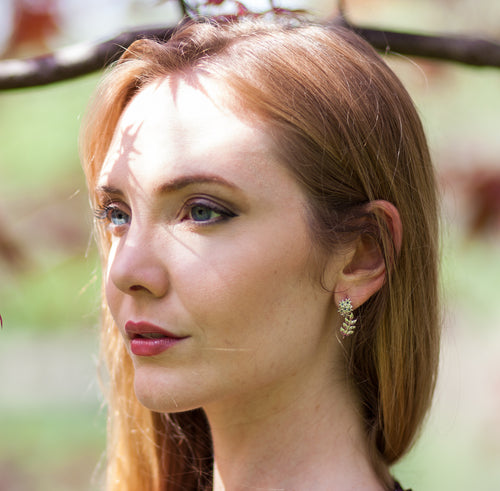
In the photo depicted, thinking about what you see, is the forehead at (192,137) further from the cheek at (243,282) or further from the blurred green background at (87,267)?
the blurred green background at (87,267)

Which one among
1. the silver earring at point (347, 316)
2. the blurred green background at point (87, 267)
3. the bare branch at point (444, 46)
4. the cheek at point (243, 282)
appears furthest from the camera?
the blurred green background at point (87, 267)

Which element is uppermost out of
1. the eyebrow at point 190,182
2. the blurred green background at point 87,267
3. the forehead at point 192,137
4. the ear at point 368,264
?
the forehead at point 192,137

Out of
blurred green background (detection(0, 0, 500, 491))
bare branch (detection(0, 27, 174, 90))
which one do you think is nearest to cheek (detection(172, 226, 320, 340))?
bare branch (detection(0, 27, 174, 90))

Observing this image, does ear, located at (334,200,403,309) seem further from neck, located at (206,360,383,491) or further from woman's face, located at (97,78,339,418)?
neck, located at (206,360,383,491)

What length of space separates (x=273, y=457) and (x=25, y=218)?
2919 mm

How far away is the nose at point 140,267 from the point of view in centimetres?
167

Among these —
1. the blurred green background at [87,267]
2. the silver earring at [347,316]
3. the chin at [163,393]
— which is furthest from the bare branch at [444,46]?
the blurred green background at [87,267]

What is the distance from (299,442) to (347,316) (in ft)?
1.11

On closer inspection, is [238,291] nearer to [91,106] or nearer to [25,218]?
[91,106]

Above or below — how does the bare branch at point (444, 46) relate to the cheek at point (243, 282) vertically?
above


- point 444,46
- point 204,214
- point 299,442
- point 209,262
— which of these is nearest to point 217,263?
point 209,262

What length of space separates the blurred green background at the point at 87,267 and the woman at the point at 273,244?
1421mm

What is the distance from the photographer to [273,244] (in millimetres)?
1709

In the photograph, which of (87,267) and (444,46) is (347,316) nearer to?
(444,46)
